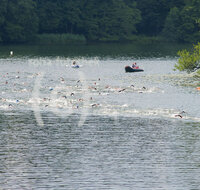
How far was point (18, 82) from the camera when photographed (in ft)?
303

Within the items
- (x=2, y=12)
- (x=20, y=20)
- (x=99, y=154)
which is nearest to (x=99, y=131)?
(x=99, y=154)

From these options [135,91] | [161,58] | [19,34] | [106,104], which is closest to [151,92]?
[135,91]

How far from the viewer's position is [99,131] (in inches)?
2149

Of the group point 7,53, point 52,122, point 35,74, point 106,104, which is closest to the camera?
point 52,122

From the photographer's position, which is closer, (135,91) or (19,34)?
(135,91)

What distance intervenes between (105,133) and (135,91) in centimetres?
2786

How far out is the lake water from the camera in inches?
1570

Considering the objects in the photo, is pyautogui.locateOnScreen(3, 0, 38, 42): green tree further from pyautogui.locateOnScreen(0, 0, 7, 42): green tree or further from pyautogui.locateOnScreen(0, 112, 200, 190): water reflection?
pyautogui.locateOnScreen(0, 112, 200, 190): water reflection

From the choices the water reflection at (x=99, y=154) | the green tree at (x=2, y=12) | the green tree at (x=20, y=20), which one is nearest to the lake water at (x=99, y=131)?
the water reflection at (x=99, y=154)

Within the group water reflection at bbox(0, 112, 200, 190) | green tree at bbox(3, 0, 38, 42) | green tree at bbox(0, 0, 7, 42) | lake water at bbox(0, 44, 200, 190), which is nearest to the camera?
water reflection at bbox(0, 112, 200, 190)

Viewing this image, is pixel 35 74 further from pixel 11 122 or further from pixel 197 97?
pixel 11 122

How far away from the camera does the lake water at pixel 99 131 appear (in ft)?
131

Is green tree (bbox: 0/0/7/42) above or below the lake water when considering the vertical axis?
above

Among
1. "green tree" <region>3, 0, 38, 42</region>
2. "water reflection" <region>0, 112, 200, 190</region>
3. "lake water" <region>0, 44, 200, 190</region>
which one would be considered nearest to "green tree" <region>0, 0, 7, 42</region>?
"green tree" <region>3, 0, 38, 42</region>
